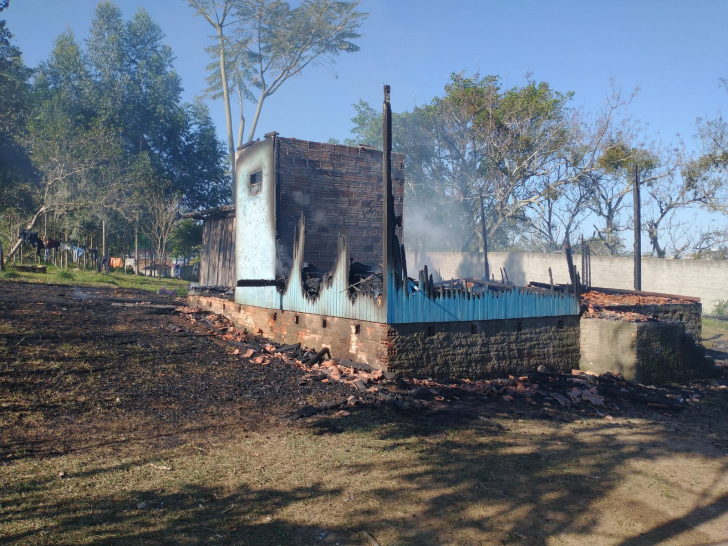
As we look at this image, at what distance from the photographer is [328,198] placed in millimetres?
13102

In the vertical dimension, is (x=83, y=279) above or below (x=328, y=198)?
below

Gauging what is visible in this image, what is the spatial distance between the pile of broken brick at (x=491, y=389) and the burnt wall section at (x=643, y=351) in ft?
0.93

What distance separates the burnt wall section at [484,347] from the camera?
29.5 ft

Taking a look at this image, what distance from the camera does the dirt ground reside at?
14.3 ft

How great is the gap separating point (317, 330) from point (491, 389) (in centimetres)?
379

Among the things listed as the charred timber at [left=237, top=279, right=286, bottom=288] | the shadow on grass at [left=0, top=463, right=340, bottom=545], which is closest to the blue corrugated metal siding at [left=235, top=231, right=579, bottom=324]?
the charred timber at [left=237, top=279, right=286, bottom=288]

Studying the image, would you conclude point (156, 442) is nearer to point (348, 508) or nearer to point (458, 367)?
point (348, 508)

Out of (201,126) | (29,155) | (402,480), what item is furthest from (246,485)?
(201,126)

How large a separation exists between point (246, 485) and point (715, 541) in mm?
4217

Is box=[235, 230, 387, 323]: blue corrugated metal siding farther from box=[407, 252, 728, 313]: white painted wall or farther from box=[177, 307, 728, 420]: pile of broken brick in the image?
box=[407, 252, 728, 313]: white painted wall

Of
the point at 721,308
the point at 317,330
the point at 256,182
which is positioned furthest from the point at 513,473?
the point at 721,308

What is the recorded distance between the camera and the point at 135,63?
40.1 metres

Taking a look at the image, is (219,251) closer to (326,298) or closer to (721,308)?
(326,298)

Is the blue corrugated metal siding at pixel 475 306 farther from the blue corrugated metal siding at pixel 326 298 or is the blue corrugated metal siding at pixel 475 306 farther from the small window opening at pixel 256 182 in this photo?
the small window opening at pixel 256 182
